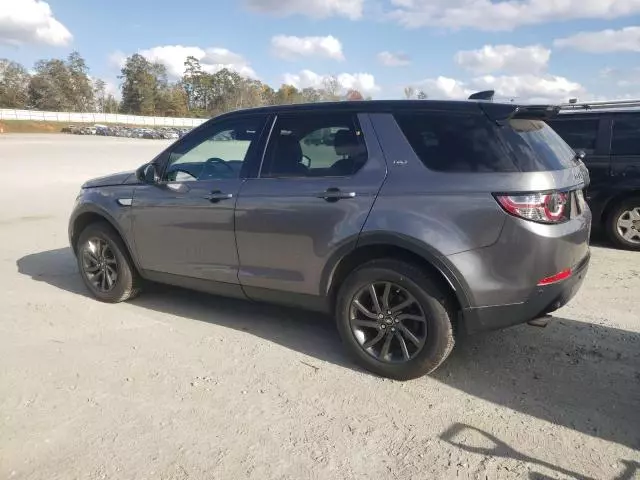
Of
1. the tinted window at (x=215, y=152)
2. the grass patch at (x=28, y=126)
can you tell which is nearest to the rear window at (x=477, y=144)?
the tinted window at (x=215, y=152)

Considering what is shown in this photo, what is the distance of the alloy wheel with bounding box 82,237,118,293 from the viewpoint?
509cm

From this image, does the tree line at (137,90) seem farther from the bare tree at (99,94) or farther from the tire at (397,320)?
the tire at (397,320)

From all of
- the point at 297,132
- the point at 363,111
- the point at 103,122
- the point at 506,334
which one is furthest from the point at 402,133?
the point at 103,122

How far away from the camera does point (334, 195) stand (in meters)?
3.61

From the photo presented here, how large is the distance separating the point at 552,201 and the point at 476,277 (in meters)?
0.62

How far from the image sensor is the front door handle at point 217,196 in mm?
4136

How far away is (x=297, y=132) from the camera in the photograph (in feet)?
13.2

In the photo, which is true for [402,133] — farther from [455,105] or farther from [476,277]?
[476,277]

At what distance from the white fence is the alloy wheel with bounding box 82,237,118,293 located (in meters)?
81.8

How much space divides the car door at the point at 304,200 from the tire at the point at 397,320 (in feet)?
0.85

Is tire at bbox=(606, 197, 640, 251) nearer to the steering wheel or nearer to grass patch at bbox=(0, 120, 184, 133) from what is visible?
the steering wheel

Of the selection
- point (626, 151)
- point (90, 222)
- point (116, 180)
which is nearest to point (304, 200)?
point (116, 180)

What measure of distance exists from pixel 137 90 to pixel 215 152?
119 meters

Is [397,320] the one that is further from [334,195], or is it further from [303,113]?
[303,113]
